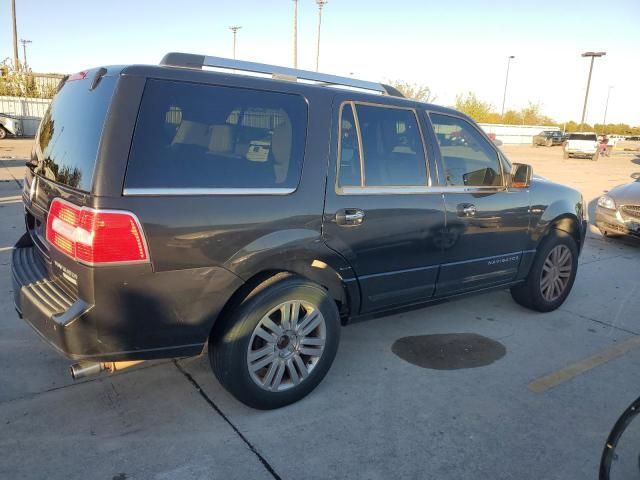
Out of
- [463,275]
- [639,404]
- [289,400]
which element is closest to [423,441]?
[289,400]

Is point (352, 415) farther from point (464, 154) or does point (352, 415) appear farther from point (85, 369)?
→ point (464, 154)

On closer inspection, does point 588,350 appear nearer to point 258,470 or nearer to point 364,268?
point 364,268

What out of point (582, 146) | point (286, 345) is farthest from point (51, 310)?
point (582, 146)

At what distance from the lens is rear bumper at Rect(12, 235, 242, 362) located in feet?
7.98

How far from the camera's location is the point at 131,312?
250cm

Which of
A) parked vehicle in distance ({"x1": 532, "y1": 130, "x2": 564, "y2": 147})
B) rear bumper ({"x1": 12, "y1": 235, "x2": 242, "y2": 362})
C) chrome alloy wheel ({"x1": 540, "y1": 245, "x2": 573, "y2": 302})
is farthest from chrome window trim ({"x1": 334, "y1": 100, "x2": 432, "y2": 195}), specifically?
parked vehicle in distance ({"x1": 532, "y1": 130, "x2": 564, "y2": 147})

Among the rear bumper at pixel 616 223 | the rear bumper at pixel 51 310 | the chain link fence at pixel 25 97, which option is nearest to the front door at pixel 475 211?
the rear bumper at pixel 51 310

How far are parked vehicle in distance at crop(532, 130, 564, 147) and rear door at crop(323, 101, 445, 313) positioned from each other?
4962cm

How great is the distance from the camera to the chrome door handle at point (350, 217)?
3.13 meters

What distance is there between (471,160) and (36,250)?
10.5ft

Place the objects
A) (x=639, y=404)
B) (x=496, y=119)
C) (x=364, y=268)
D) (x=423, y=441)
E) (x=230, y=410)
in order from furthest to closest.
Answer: (x=496, y=119), (x=364, y=268), (x=230, y=410), (x=423, y=441), (x=639, y=404)

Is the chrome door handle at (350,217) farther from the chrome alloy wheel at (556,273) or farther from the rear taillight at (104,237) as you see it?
the chrome alloy wheel at (556,273)

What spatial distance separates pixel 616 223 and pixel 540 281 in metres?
4.19

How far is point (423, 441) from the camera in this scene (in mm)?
2840
